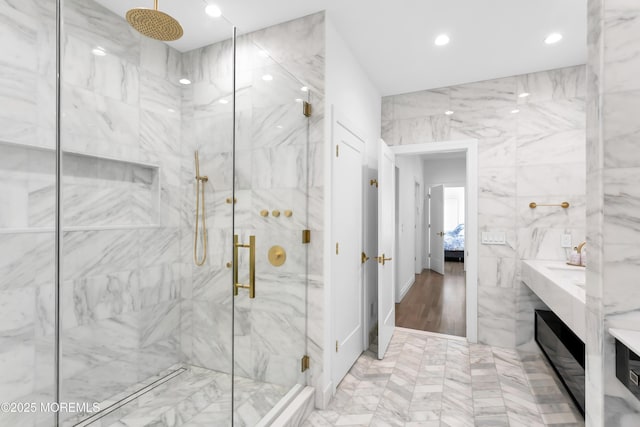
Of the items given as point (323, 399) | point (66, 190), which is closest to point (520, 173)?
point (323, 399)

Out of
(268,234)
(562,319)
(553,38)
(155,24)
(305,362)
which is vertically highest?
(553,38)

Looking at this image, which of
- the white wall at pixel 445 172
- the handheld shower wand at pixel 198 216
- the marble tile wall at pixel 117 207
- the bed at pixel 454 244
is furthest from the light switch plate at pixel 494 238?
the bed at pixel 454 244

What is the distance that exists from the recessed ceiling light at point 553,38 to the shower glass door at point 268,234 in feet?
6.59

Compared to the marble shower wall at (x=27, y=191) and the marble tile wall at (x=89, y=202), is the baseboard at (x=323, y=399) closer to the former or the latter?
the marble tile wall at (x=89, y=202)

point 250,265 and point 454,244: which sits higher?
point 250,265

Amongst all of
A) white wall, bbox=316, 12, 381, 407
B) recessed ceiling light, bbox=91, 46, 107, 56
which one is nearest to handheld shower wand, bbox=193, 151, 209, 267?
recessed ceiling light, bbox=91, 46, 107, 56

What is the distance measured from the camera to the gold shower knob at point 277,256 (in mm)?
1940

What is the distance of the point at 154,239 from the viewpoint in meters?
1.26

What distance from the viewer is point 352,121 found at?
2.68 m

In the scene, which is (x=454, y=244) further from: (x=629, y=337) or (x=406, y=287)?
(x=629, y=337)

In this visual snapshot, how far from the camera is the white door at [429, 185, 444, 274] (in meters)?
6.94

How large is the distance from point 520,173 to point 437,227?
169 inches

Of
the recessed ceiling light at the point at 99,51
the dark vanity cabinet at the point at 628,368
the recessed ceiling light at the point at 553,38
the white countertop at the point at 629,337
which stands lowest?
the dark vanity cabinet at the point at 628,368

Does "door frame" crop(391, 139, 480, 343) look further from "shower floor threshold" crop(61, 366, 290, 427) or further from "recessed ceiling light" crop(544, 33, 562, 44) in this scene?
"shower floor threshold" crop(61, 366, 290, 427)
